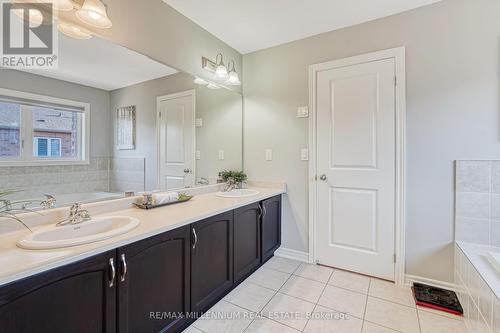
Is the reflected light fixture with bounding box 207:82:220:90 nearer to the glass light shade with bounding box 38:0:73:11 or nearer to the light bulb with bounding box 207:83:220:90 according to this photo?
the light bulb with bounding box 207:83:220:90

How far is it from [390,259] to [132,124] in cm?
249

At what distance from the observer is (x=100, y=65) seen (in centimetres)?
160

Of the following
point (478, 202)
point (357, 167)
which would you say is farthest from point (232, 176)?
point (478, 202)

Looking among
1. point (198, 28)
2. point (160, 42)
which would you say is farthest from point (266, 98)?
point (160, 42)

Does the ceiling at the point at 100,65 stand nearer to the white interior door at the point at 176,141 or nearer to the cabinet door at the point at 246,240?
the white interior door at the point at 176,141

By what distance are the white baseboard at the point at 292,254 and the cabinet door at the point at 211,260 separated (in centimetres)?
95

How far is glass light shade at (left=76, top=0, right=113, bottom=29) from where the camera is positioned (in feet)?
4.31

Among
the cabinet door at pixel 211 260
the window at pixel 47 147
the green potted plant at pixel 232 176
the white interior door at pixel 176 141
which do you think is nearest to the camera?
the window at pixel 47 147

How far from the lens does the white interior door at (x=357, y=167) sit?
6.97 feet

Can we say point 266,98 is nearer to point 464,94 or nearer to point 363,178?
point 363,178

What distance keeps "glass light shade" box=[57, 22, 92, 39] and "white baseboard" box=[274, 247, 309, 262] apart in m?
2.54

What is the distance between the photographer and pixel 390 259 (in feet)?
6.98

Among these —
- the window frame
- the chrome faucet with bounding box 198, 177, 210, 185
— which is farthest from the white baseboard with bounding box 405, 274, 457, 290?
the window frame

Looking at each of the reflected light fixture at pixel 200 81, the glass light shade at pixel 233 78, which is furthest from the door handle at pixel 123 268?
the glass light shade at pixel 233 78
